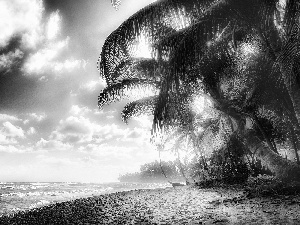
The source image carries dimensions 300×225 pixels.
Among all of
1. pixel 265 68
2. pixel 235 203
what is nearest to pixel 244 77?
pixel 265 68

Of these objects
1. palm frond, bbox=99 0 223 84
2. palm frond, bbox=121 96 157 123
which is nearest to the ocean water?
palm frond, bbox=121 96 157 123

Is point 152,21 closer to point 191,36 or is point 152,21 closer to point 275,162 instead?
point 191,36

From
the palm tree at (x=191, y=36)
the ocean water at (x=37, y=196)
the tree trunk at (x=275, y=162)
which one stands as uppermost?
the palm tree at (x=191, y=36)

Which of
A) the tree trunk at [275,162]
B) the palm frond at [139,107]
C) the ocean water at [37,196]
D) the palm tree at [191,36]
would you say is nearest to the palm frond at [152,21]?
the palm tree at [191,36]

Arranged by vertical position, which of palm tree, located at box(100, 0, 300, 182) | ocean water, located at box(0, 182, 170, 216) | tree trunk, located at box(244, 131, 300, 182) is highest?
palm tree, located at box(100, 0, 300, 182)

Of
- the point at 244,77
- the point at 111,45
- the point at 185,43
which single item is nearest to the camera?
the point at 185,43

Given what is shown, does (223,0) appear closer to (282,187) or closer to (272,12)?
(272,12)

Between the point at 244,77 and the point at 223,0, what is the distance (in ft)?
22.0

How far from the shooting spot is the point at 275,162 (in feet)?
26.9

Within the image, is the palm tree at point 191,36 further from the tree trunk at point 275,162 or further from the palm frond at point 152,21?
the tree trunk at point 275,162

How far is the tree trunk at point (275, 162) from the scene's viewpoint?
7.30m

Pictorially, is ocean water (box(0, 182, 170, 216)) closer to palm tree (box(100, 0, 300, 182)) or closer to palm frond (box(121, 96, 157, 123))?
palm frond (box(121, 96, 157, 123))

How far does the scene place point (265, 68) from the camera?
321 inches

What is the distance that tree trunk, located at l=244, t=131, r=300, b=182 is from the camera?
24.0ft
